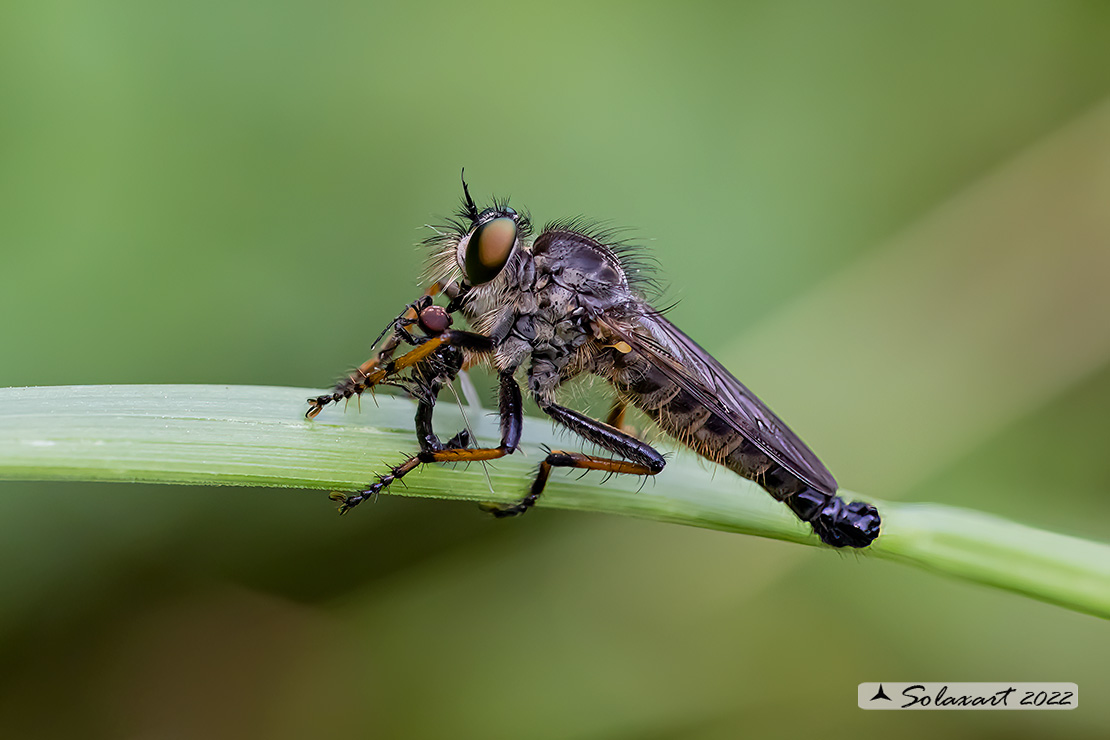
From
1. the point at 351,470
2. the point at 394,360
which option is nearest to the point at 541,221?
the point at 394,360

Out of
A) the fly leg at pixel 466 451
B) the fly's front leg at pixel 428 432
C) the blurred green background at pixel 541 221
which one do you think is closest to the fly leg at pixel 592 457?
the fly leg at pixel 466 451

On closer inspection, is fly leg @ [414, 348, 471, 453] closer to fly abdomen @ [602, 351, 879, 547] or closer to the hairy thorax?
the hairy thorax

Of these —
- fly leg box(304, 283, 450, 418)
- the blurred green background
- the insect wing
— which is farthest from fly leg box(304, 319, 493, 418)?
the blurred green background

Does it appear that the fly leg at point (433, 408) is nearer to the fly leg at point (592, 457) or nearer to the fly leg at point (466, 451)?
the fly leg at point (466, 451)

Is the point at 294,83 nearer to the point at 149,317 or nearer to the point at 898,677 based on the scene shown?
the point at 149,317

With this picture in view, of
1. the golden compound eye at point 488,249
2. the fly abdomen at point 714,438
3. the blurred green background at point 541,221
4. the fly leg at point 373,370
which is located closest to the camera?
the fly leg at point 373,370

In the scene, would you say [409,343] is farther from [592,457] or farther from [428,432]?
[592,457]

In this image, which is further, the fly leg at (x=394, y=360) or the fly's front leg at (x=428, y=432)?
the fly's front leg at (x=428, y=432)
